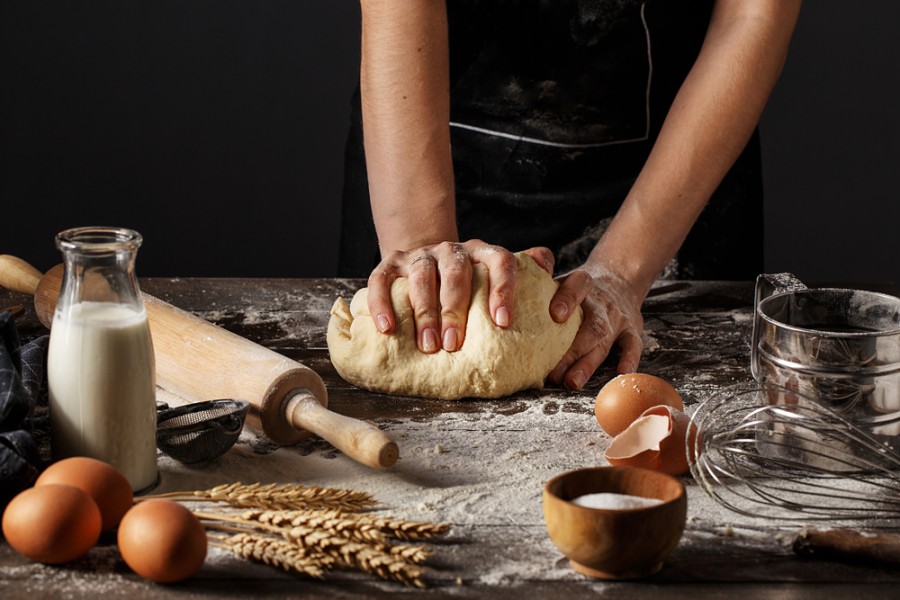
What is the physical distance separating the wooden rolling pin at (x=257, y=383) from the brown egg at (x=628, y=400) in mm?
336

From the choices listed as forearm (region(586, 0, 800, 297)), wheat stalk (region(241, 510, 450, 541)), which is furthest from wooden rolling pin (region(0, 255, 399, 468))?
forearm (region(586, 0, 800, 297))

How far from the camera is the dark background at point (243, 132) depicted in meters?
3.60

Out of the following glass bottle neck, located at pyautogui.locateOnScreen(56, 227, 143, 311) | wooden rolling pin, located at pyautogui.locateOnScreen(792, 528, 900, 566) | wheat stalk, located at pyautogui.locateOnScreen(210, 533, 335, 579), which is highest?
glass bottle neck, located at pyautogui.locateOnScreen(56, 227, 143, 311)

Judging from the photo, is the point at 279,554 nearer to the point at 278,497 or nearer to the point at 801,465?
the point at 278,497

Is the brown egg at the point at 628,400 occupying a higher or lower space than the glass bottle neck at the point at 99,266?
lower

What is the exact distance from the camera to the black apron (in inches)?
91.1

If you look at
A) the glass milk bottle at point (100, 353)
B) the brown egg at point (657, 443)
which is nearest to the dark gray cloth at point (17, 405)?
the glass milk bottle at point (100, 353)

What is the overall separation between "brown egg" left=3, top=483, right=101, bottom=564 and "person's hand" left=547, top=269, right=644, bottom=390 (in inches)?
34.2

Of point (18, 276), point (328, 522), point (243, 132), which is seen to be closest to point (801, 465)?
point (328, 522)

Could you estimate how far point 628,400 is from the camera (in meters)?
1.51

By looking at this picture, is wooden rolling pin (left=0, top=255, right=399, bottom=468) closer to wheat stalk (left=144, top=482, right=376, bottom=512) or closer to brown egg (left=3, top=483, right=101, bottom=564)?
wheat stalk (left=144, top=482, right=376, bottom=512)

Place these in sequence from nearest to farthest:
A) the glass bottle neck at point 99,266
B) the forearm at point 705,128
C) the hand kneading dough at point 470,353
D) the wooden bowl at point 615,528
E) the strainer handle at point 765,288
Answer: the wooden bowl at point 615,528
the glass bottle neck at point 99,266
the strainer handle at point 765,288
the hand kneading dough at point 470,353
the forearm at point 705,128

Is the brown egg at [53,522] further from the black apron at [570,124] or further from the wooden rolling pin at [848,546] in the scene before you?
the black apron at [570,124]

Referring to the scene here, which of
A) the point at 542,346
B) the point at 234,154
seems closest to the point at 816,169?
the point at 234,154
